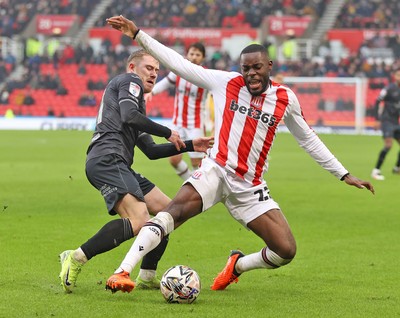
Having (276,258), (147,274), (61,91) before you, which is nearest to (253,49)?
(276,258)

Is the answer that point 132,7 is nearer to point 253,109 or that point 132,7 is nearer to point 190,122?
point 190,122

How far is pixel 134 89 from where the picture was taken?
7.51 metres

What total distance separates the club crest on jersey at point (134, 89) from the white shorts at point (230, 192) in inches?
32.3

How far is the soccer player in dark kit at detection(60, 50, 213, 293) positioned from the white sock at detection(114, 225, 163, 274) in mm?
453

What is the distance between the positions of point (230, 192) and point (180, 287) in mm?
963

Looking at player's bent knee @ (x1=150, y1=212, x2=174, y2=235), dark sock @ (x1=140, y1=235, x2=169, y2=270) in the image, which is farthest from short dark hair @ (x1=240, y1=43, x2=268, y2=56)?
dark sock @ (x1=140, y1=235, x2=169, y2=270)

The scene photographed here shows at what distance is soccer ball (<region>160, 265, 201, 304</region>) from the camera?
7.04m

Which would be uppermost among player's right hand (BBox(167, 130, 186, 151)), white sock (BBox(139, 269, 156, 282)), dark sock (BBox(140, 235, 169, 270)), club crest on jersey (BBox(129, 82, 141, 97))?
club crest on jersey (BBox(129, 82, 141, 97))

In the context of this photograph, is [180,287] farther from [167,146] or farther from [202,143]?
[167,146]

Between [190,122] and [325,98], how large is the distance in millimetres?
23457

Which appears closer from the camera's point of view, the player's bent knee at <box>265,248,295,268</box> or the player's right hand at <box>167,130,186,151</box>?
the player's right hand at <box>167,130,186,151</box>

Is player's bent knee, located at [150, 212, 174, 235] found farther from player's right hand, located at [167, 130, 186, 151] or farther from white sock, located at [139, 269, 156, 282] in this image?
white sock, located at [139, 269, 156, 282]

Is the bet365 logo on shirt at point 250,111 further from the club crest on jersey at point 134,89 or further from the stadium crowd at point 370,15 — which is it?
the stadium crowd at point 370,15

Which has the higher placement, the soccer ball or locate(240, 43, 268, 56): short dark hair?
locate(240, 43, 268, 56): short dark hair
